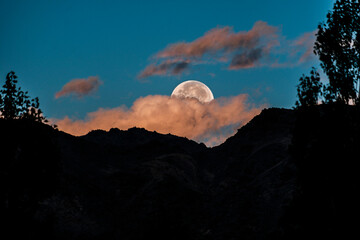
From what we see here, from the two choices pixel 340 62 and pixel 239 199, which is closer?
pixel 340 62

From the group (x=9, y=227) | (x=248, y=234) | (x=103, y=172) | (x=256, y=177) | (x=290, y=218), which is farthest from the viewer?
(x=103, y=172)

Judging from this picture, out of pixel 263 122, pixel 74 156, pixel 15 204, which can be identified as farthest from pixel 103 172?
pixel 15 204

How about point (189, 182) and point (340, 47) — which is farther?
point (189, 182)

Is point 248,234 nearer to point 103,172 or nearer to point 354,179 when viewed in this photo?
point 354,179

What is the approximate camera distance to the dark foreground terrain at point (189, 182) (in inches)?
941

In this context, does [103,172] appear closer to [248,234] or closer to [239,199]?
[239,199]

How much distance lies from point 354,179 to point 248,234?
32.6 meters

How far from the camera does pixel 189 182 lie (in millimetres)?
80312

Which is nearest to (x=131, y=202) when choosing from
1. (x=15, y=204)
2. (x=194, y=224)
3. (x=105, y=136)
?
(x=194, y=224)

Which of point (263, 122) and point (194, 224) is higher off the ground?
point (263, 122)

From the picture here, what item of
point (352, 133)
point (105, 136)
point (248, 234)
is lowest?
point (248, 234)

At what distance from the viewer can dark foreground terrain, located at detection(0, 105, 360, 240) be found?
23891 mm

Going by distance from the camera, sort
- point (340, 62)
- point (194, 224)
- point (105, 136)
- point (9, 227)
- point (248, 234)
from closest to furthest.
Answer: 1. point (9, 227)
2. point (340, 62)
3. point (248, 234)
4. point (194, 224)
5. point (105, 136)

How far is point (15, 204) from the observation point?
23953 millimetres
